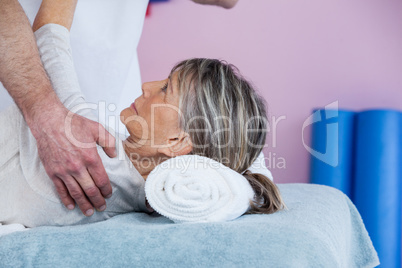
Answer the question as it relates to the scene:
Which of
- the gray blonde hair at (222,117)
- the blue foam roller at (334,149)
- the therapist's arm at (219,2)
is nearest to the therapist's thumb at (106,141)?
the gray blonde hair at (222,117)

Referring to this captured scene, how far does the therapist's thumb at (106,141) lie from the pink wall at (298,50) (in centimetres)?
157

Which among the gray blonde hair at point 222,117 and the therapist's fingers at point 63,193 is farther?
the gray blonde hair at point 222,117

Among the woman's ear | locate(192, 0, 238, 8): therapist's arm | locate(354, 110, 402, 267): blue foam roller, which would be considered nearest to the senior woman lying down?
the woman's ear

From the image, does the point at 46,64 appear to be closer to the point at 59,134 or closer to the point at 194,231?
the point at 59,134

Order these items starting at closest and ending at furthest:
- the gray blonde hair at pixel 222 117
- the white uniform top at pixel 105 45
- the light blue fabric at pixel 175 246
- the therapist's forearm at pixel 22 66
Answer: the light blue fabric at pixel 175 246 → the therapist's forearm at pixel 22 66 → the gray blonde hair at pixel 222 117 → the white uniform top at pixel 105 45

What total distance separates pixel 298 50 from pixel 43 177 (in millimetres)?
1831

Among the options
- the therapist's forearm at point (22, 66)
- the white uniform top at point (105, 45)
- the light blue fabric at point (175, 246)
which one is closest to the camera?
the light blue fabric at point (175, 246)

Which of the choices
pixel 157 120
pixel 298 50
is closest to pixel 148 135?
pixel 157 120

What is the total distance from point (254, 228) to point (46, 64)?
743 millimetres

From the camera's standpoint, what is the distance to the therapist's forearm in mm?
1029

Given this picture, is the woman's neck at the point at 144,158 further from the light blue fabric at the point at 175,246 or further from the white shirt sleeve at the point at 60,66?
the light blue fabric at the point at 175,246

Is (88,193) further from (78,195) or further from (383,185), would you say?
(383,185)

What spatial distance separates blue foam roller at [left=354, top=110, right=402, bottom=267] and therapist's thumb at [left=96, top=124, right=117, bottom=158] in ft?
4.56

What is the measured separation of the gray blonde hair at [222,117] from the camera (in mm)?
1176
